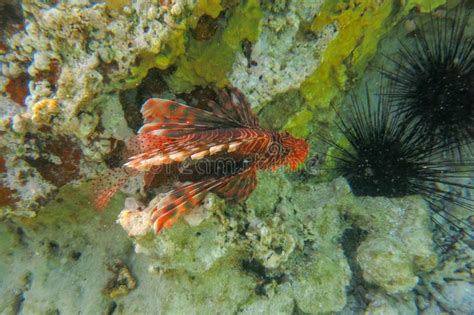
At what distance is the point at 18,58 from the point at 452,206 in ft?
20.4

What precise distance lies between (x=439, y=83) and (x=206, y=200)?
142 inches

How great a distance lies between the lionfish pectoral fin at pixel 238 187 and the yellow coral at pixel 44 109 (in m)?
1.70

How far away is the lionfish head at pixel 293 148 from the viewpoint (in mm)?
3295

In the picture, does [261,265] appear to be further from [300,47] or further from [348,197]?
[300,47]

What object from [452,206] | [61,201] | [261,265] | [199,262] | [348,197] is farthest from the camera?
[452,206]

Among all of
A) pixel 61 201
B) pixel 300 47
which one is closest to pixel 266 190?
pixel 300 47

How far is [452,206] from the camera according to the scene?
520cm

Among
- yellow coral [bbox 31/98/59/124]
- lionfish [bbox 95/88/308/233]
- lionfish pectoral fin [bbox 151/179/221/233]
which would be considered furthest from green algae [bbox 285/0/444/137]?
yellow coral [bbox 31/98/59/124]

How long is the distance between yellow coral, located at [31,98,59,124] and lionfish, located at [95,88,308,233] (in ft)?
2.52

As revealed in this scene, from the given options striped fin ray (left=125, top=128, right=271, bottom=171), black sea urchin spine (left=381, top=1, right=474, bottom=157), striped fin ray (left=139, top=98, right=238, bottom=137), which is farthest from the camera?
black sea urchin spine (left=381, top=1, right=474, bottom=157)

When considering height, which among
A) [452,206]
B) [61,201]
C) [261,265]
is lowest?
[452,206]

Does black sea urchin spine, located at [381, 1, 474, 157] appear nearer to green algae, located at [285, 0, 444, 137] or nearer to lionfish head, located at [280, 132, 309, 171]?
green algae, located at [285, 0, 444, 137]

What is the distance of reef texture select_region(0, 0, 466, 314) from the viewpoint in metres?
2.88

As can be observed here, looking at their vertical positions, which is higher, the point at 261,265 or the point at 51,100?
the point at 51,100
